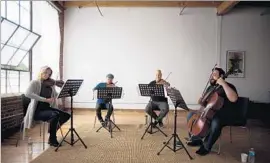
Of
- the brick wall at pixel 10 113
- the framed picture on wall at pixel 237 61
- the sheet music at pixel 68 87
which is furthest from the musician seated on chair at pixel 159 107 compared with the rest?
the framed picture on wall at pixel 237 61

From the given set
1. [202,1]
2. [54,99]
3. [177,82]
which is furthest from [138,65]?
[54,99]

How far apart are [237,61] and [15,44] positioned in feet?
19.0

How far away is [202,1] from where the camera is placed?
7590 millimetres

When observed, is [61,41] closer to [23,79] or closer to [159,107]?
[23,79]

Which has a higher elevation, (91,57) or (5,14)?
(5,14)

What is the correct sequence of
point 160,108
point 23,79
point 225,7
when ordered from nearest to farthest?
point 160,108, point 23,79, point 225,7

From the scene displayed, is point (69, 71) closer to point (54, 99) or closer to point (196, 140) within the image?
point (54, 99)

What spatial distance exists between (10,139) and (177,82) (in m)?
4.84

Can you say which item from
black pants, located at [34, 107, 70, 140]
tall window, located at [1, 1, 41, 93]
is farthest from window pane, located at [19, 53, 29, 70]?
black pants, located at [34, 107, 70, 140]

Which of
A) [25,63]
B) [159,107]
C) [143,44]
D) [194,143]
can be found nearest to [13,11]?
[25,63]

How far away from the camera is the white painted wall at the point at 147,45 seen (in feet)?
25.3

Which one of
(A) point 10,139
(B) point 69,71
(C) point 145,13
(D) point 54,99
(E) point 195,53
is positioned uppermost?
(C) point 145,13

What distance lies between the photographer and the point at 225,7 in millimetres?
6918

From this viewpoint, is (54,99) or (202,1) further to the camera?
(202,1)
